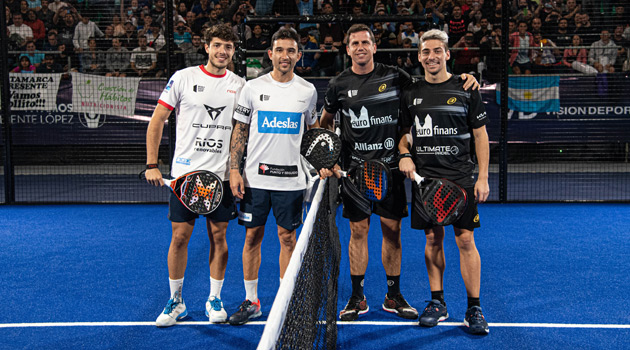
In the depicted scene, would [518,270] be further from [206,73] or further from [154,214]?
[154,214]

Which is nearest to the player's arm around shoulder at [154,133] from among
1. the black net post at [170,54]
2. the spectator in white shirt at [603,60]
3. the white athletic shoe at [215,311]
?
the white athletic shoe at [215,311]

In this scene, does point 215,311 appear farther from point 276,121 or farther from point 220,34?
point 220,34

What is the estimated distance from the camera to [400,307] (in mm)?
4535

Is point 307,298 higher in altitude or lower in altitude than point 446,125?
lower

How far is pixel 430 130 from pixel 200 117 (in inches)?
63.5

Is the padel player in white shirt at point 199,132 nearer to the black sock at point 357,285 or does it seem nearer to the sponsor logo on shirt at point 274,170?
the sponsor logo on shirt at point 274,170

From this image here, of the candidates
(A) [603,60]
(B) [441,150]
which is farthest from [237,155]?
(A) [603,60]

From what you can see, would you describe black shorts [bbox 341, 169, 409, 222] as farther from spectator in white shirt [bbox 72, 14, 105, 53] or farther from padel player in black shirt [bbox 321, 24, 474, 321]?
spectator in white shirt [bbox 72, 14, 105, 53]

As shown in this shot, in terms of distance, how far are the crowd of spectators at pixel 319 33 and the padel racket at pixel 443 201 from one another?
603cm

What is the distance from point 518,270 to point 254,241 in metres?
2.59

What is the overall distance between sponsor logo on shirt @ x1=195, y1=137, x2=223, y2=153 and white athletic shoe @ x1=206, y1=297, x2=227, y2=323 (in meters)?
1.07

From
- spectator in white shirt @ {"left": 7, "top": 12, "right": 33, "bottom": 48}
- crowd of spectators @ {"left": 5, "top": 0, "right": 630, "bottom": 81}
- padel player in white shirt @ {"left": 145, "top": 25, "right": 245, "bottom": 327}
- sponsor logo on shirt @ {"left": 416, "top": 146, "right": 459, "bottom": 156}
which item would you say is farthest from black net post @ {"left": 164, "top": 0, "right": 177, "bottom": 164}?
sponsor logo on shirt @ {"left": 416, "top": 146, "right": 459, "bottom": 156}

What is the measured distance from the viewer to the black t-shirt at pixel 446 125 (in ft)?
13.7

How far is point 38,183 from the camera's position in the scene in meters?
10.9
